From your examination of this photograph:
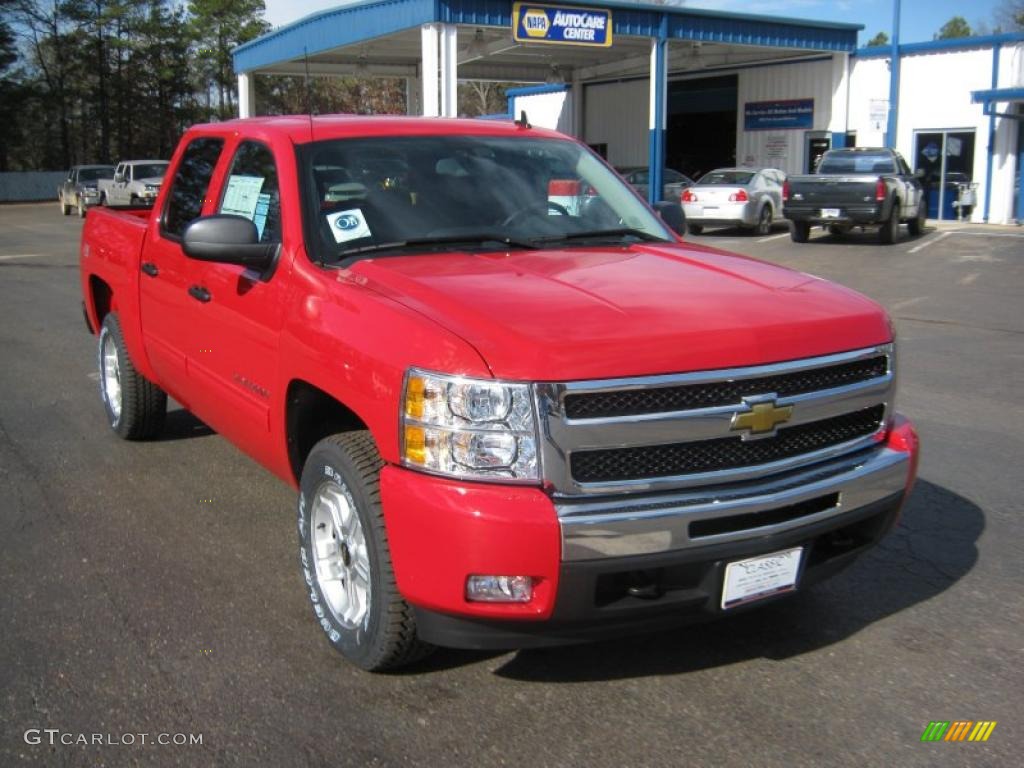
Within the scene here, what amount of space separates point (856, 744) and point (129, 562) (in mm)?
3024

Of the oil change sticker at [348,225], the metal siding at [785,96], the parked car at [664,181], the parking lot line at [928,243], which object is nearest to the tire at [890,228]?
the parking lot line at [928,243]

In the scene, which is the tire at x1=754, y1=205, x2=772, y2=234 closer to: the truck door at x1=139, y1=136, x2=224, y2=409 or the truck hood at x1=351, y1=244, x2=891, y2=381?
the truck door at x1=139, y1=136, x2=224, y2=409

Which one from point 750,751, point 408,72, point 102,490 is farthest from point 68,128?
point 750,751

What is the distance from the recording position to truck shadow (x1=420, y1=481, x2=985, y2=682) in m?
3.52

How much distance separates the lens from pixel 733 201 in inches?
873

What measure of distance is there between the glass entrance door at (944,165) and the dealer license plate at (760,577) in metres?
25.2

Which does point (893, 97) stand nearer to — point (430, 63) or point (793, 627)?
point (430, 63)

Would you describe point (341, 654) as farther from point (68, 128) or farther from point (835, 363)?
point (68, 128)

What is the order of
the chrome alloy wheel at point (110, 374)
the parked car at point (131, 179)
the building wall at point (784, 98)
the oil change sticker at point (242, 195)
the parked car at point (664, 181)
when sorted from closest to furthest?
the oil change sticker at point (242, 195) < the chrome alloy wheel at point (110, 374) < the parked car at point (664, 181) < the building wall at point (784, 98) < the parked car at point (131, 179)

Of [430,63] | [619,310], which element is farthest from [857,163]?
[619,310]

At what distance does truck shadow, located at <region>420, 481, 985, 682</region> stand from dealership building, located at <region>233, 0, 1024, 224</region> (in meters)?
19.0

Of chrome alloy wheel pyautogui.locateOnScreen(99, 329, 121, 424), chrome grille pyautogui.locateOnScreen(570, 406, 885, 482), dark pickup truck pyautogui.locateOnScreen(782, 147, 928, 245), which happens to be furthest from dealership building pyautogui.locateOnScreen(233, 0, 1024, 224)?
chrome grille pyautogui.locateOnScreen(570, 406, 885, 482)

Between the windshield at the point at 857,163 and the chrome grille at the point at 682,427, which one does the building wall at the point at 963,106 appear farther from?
the chrome grille at the point at 682,427

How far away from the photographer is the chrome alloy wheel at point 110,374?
248 inches
